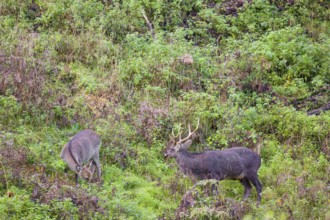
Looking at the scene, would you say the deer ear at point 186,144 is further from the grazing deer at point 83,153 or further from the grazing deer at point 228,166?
the grazing deer at point 83,153

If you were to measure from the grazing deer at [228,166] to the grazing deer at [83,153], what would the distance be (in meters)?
1.63

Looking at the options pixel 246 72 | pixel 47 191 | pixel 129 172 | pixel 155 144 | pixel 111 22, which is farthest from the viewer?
pixel 111 22

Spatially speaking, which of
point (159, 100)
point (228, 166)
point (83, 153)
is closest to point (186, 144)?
point (228, 166)

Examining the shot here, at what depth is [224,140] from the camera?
13.8m

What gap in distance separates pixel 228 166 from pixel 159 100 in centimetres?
318

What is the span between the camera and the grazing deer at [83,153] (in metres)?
12.2

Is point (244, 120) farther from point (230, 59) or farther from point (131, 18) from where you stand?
point (131, 18)

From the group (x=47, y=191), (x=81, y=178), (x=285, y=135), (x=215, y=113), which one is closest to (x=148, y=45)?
(x=215, y=113)

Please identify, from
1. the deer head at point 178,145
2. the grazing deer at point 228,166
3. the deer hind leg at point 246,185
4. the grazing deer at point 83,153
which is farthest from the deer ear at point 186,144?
the grazing deer at point 83,153

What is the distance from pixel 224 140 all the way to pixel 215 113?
83 centimetres

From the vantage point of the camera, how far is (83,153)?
1245cm

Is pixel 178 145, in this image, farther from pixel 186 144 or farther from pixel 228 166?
pixel 228 166

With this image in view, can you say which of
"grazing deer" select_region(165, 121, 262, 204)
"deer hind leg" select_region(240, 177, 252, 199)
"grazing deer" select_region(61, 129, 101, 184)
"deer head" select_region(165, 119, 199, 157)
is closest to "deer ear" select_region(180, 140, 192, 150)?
"deer head" select_region(165, 119, 199, 157)

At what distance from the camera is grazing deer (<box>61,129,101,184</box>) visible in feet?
40.0
